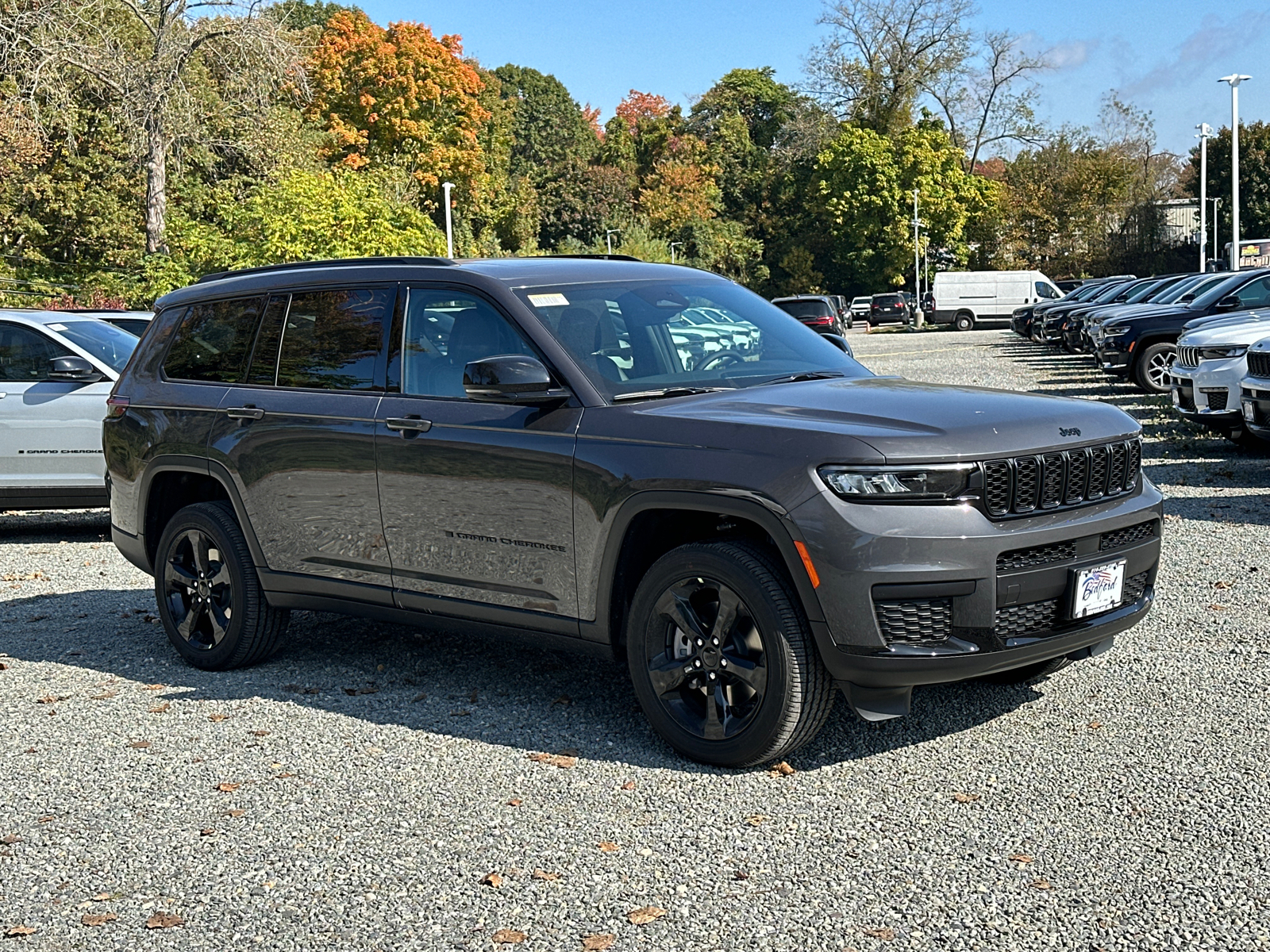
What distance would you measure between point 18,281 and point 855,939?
4019cm

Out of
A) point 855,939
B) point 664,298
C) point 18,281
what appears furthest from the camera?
point 18,281

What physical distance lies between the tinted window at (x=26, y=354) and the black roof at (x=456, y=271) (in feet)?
15.9

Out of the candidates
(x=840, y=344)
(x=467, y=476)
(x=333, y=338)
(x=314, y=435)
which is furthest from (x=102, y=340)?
(x=467, y=476)

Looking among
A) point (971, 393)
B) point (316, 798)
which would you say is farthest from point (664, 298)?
point (316, 798)

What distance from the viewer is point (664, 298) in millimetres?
6160

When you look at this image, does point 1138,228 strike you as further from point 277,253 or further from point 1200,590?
point 1200,590

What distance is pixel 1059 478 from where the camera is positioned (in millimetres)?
5035

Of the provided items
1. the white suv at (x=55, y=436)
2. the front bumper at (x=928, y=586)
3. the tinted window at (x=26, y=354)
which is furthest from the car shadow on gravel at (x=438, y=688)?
the tinted window at (x=26, y=354)

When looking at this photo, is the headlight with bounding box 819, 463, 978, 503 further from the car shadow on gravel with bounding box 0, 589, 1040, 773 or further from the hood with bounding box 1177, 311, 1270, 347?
the hood with bounding box 1177, 311, 1270, 347

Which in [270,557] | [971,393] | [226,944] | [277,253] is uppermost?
[277,253]

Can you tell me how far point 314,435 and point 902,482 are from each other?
2816 mm

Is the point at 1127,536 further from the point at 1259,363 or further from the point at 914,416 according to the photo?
the point at 1259,363

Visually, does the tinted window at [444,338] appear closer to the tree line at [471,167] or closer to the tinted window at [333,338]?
the tinted window at [333,338]

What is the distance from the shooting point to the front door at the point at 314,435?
6242mm
